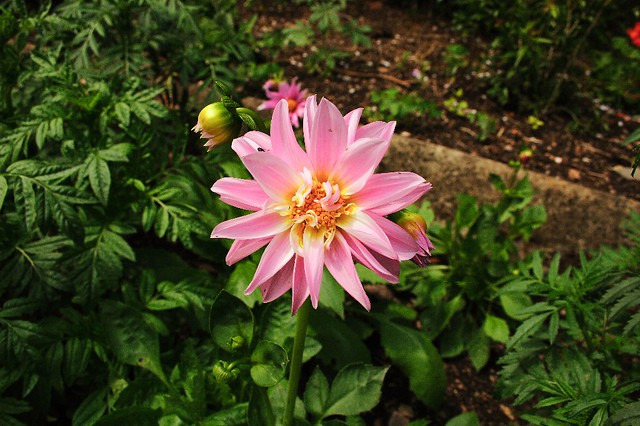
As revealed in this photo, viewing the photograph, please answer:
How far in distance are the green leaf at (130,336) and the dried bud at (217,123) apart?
2.60 ft

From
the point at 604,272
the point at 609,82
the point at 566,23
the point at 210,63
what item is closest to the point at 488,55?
the point at 566,23

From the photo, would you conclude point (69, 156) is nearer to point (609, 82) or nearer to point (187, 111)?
point (187, 111)

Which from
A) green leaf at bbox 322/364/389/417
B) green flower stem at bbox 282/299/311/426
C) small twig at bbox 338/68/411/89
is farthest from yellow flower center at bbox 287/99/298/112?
green flower stem at bbox 282/299/311/426

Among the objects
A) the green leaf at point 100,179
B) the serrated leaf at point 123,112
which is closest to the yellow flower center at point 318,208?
the green leaf at point 100,179

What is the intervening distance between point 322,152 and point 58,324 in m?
1.13

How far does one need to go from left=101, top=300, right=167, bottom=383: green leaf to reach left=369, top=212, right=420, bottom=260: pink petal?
98cm

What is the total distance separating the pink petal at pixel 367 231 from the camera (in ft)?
3.04

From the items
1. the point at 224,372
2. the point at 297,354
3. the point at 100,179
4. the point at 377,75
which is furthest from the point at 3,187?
the point at 377,75

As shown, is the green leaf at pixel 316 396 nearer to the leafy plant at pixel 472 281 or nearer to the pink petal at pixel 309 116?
the leafy plant at pixel 472 281

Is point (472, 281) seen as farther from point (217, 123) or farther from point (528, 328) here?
point (217, 123)

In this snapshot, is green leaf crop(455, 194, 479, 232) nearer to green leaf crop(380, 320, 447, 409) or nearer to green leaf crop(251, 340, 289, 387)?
green leaf crop(380, 320, 447, 409)

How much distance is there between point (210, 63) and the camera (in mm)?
2355

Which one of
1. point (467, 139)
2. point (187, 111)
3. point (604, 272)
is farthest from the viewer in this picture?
point (467, 139)

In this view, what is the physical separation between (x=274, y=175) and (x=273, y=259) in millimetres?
154
